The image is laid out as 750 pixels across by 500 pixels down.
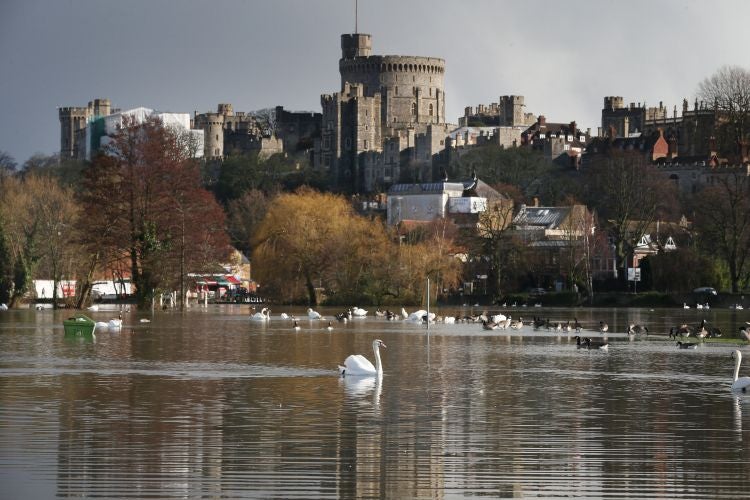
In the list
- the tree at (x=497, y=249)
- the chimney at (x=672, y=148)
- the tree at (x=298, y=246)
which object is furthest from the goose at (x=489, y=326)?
the chimney at (x=672, y=148)

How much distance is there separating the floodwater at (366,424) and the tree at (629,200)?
5492 centimetres

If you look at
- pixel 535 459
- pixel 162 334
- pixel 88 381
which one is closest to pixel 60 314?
pixel 162 334

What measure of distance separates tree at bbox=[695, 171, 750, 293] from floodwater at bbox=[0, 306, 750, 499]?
45856 millimetres

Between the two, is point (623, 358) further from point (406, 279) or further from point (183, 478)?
point (406, 279)

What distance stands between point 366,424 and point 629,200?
73893mm

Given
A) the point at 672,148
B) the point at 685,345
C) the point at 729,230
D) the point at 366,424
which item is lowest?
A: the point at 366,424

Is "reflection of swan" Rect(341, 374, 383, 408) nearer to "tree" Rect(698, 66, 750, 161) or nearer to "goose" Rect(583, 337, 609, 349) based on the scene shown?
"goose" Rect(583, 337, 609, 349)

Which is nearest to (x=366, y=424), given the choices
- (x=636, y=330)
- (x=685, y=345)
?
(x=685, y=345)

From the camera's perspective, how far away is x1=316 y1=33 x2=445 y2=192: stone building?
16500 cm

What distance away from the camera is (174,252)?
64.7m

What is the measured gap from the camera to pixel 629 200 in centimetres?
9162

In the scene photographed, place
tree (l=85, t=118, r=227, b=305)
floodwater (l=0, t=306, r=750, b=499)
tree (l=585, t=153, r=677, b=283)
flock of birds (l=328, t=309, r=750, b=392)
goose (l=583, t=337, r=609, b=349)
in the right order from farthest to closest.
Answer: tree (l=585, t=153, r=677, b=283) < tree (l=85, t=118, r=227, b=305) < goose (l=583, t=337, r=609, b=349) < flock of birds (l=328, t=309, r=750, b=392) < floodwater (l=0, t=306, r=750, b=499)

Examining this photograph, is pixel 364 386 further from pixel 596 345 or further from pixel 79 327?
pixel 79 327

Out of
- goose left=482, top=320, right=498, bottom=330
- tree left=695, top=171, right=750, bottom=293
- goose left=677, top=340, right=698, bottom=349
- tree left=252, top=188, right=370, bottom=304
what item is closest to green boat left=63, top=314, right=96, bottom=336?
goose left=482, top=320, right=498, bottom=330
